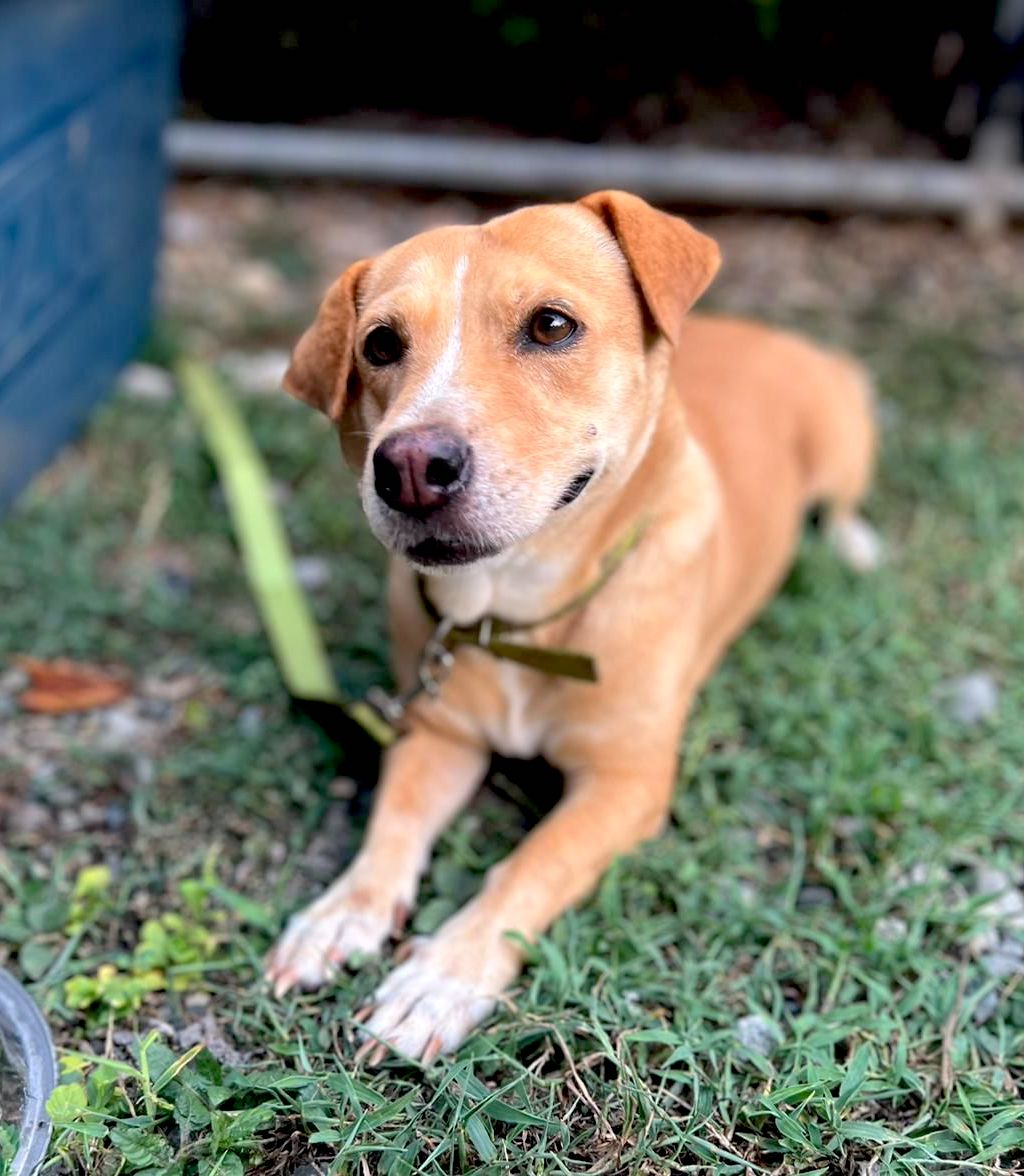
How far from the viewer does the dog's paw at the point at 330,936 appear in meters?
2.53

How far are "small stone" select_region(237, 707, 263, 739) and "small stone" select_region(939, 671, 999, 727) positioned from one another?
1.92 m

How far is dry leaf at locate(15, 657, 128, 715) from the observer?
10.8 feet

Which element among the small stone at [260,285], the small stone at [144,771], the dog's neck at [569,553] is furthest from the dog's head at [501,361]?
the small stone at [260,285]

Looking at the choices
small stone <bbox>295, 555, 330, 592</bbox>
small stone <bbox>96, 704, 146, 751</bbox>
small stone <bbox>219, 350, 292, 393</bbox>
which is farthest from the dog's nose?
small stone <bbox>219, 350, 292, 393</bbox>

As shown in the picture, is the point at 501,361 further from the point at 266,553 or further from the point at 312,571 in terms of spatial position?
the point at 312,571

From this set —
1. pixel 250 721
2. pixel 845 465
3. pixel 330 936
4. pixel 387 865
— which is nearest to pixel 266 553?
pixel 250 721

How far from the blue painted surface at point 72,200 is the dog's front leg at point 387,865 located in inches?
73.1

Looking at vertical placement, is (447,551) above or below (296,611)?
above

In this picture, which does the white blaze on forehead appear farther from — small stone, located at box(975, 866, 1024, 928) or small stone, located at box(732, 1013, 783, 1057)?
small stone, located at box(975, 866, 1024, 928)

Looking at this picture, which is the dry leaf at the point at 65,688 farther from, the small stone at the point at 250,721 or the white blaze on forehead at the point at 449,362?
the white blaze on forehead at the point at 449,362

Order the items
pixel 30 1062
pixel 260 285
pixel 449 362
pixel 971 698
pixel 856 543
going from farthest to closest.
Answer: pixel 260 285 < pixel 856 543 < pixel 971 698 < pixel 449 362 < pixel 30 1062

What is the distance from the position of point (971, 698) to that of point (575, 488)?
1.58 meters

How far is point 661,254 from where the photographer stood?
2531 millimetres

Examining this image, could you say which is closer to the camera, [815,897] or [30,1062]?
[30,1062]
